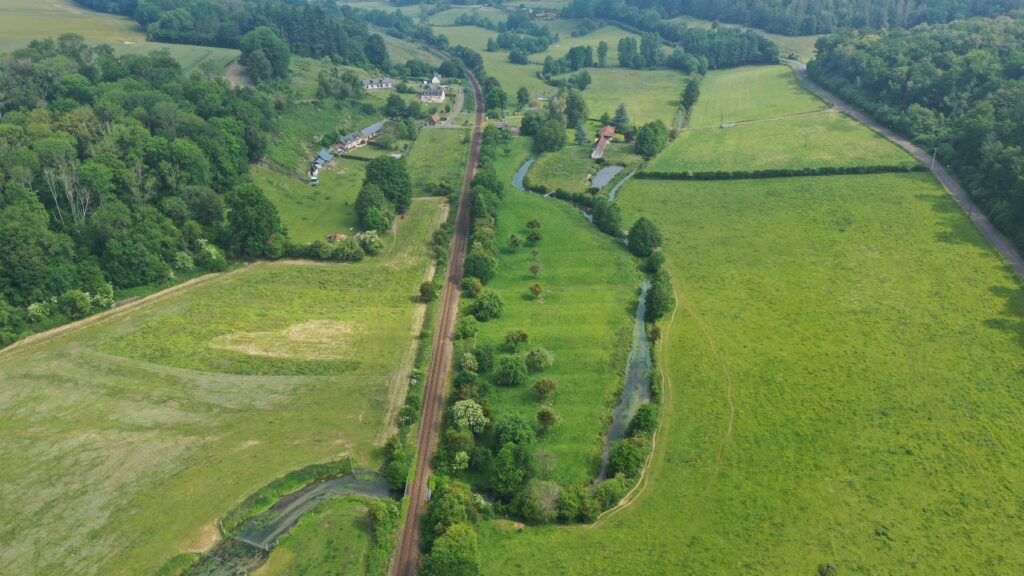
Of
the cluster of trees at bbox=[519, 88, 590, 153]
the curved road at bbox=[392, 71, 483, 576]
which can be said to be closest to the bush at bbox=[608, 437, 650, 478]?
the curved road at bbox=[392, 71, 483, 576]

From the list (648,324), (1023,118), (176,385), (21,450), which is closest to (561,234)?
(648,324)

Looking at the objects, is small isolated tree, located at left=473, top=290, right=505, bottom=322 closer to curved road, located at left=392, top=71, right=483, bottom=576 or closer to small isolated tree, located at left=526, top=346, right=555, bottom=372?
curved road, located at left=392, top=71, right=483, bottom=576

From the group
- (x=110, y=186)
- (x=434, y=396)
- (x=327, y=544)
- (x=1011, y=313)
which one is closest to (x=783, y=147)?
(x=1011, y=313)

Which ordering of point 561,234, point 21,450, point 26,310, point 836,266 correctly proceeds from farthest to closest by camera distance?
point 561,234 < point 836,266 < point 26,310 < point 21,450

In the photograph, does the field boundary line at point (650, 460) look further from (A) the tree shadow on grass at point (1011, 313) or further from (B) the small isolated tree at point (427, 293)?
(A) the tree shadow on grass at point (1011, 313)

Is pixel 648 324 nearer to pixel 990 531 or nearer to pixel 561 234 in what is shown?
pixel 561 234

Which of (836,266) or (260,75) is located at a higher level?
(260,75)
